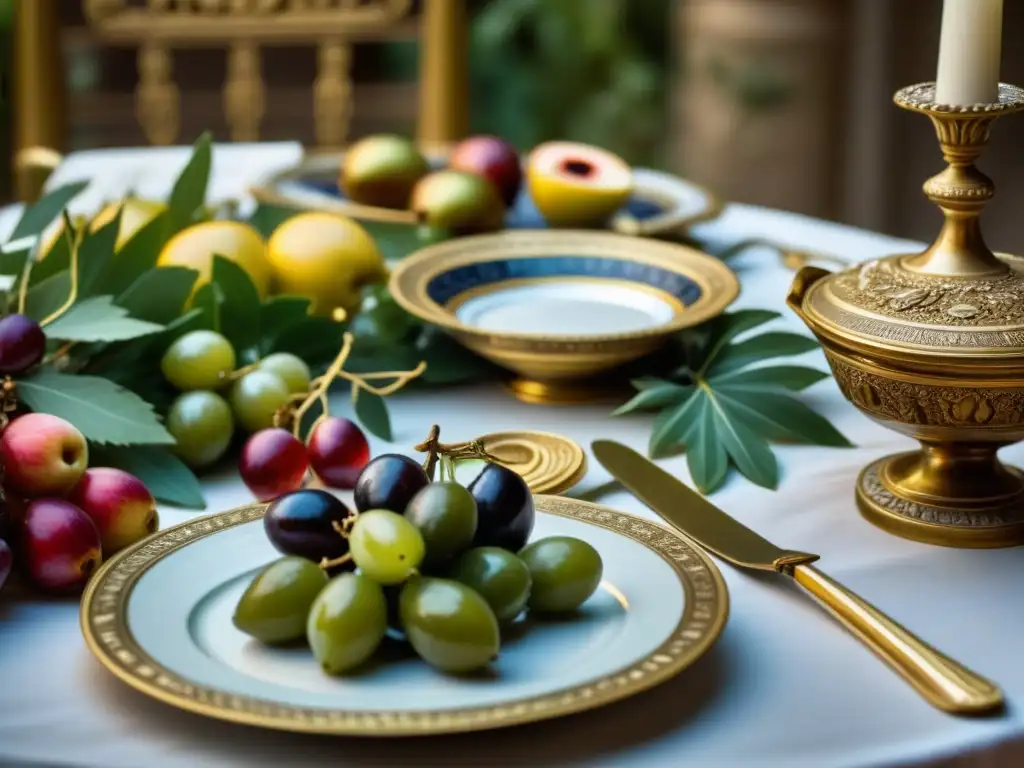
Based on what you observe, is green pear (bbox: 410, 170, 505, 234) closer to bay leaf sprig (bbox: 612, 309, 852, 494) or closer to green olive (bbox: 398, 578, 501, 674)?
bay leaf sprig (bbox: 612, 309, 852, 494)

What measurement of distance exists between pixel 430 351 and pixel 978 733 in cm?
49

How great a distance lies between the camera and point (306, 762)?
19.2 inches

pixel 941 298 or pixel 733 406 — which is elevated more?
pixel 941 298

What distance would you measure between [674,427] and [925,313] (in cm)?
19

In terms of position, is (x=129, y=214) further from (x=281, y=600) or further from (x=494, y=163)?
(x=281, y=600)

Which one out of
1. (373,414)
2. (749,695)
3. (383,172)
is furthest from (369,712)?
(383,172)

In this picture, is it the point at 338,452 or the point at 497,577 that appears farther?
the point at 338,452

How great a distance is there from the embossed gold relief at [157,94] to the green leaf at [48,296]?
3.21 ft

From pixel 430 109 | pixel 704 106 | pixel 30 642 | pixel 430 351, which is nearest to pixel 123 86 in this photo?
pixel 704 106

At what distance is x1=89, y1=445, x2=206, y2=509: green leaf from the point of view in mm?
719

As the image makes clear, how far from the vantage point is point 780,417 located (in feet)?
2.66

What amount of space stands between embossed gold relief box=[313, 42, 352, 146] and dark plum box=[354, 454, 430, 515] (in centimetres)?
123

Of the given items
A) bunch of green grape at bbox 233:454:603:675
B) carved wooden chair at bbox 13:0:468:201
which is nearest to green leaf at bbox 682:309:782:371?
bunch of green grape at bbox 233:454:603:675

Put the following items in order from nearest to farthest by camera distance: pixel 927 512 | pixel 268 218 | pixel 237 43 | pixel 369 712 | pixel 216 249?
pixel 369 712 < pixel 927 512 < pixel 216 249 < pixel 268 218 < pixel 237 43
